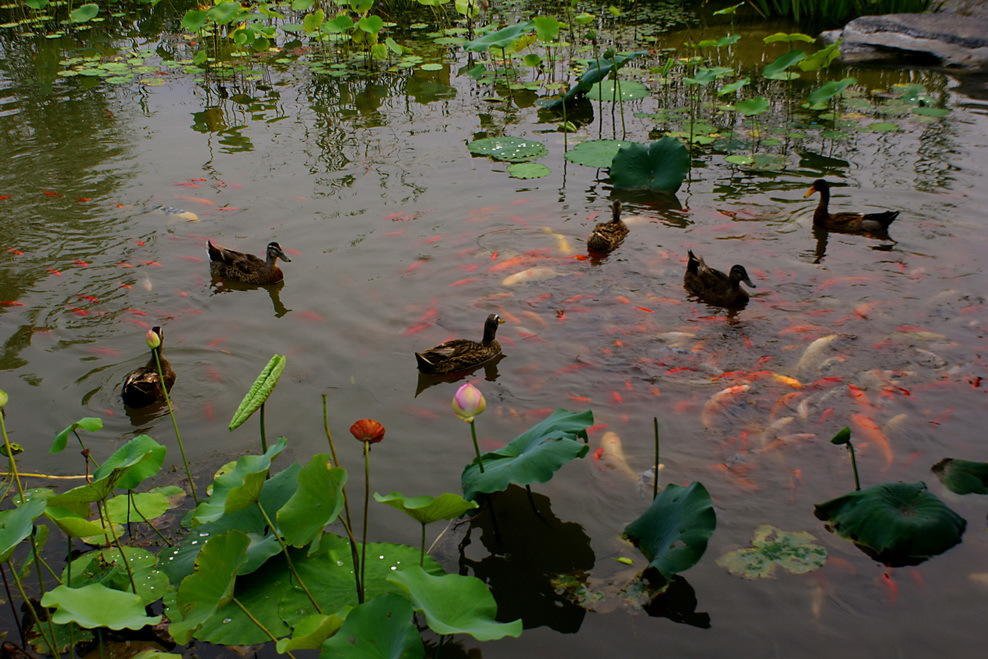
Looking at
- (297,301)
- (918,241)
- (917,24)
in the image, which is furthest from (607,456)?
(917,24)

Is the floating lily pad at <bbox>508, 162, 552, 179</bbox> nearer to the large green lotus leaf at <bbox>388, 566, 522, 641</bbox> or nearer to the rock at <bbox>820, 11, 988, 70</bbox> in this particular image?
the rock at <bbox>820, 11, 988, 70</bbox>

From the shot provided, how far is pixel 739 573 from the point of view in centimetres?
404

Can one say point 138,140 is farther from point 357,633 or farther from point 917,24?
point 917,24

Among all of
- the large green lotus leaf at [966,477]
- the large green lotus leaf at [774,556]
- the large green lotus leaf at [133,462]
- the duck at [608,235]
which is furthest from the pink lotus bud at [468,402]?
the duck at [608,235]

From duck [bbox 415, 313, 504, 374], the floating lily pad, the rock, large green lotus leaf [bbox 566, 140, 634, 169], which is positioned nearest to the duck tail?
duck [bbox 415, 313, 504, 374]

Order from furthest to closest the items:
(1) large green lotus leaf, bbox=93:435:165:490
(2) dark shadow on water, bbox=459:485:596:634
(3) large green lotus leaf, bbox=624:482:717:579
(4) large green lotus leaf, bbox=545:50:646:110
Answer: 1. (4) large green lotus leaf, bbox=545:50:646:110
2. (2) dark shadow on water, bbox=459:485:596:634
3. (3) large green lotus leaf, bbox=624:482:717:579
4. (1) large green lotus leaf, bbox=93:435:165:490

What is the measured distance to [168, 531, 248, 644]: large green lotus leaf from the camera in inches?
123

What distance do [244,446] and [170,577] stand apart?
5.06ft

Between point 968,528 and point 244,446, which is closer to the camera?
point 968,528

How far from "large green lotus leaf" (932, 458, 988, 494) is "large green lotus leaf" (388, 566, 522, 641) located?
254 centimetres

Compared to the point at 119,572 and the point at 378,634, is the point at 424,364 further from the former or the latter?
the point at 378,634

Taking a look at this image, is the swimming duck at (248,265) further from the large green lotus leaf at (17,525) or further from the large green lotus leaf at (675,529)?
the large green lotus leaf at (675,529)

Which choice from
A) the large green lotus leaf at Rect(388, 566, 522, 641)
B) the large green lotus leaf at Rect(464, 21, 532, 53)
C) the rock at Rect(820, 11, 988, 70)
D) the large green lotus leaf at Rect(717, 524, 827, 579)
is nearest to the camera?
the large green lotus leaf at Rect(388, 566, 522, 641)

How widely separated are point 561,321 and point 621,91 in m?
4.81
